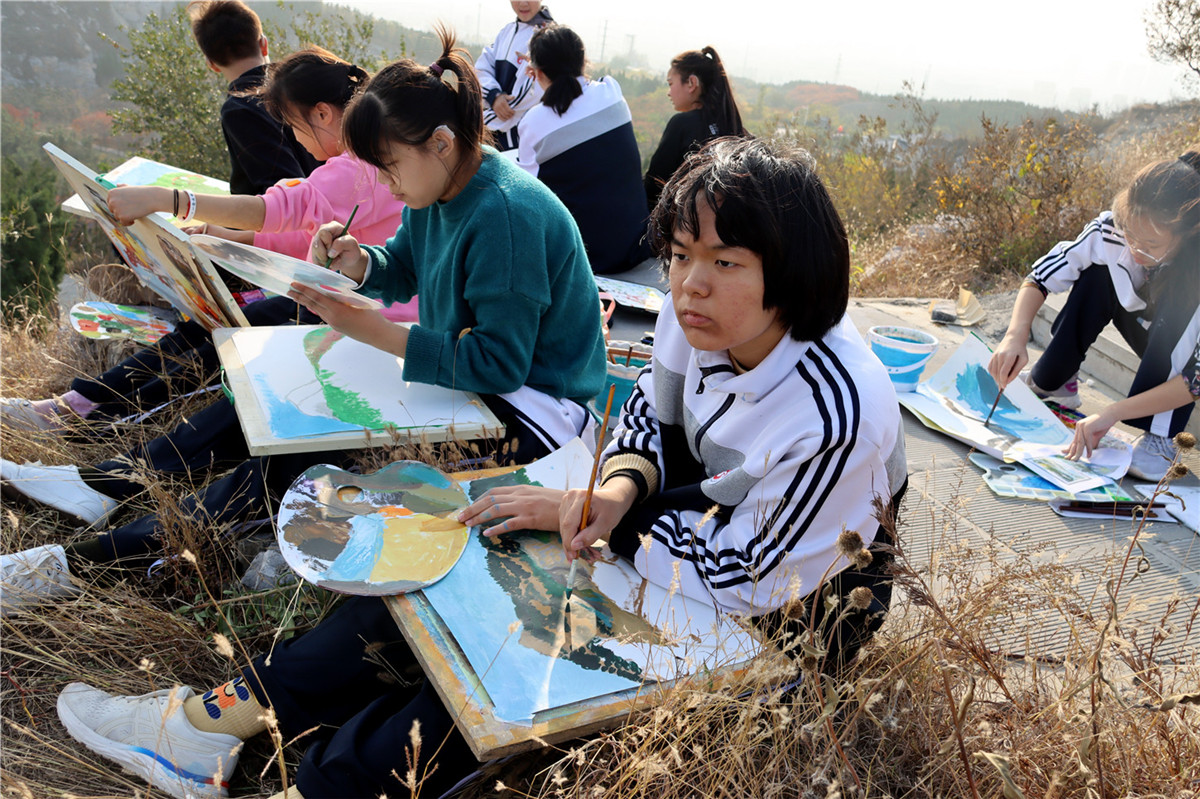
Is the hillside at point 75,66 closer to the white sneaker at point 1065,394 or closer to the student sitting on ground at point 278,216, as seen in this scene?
the white sneaker at point 1065,394

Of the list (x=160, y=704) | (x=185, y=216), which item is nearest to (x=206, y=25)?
(x=185, y=216)

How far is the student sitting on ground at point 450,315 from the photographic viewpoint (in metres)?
1.87

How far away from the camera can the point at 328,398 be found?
1.84 metres

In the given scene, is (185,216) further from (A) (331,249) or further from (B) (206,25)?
(B) (206,25)

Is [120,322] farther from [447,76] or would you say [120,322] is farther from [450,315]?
[447,76]

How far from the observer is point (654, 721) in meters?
1.10

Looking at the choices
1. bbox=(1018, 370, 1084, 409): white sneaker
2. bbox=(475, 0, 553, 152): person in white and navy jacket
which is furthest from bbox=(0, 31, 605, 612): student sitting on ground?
bbox=(475, 0, 553, 152): person in white and navy jacket

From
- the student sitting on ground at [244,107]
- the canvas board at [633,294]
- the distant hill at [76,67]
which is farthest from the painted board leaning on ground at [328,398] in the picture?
the distant hill at [76,67]

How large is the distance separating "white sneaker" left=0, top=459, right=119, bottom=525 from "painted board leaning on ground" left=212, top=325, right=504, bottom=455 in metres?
0.53

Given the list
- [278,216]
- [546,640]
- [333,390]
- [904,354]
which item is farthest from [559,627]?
[904,354]

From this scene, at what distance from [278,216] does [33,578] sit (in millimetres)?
1328

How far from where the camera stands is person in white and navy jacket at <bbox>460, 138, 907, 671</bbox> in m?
1.30

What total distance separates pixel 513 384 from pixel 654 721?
103 cm

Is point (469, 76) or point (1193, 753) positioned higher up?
point (469, 76)
